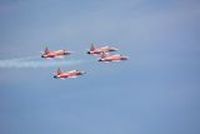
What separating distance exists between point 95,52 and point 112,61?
234cm

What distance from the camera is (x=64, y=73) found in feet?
457

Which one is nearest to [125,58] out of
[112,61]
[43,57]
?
[112,61]

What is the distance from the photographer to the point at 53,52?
13738 centimetres

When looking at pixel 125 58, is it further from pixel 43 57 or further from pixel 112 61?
pixel 43 57

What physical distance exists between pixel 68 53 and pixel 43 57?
11.1 feet

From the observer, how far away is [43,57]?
136625mm

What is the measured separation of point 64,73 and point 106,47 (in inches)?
243

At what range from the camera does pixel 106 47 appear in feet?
462

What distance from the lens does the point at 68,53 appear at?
138250 millimetres

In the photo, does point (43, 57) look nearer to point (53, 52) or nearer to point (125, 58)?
point (53, 52)

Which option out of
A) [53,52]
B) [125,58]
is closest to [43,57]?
[53,52]

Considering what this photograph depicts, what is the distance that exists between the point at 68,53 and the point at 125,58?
23.6ft

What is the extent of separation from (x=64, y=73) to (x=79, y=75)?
185cm

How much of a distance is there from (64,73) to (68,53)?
266 centimetres
